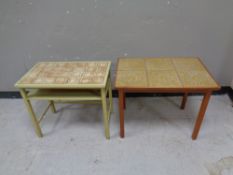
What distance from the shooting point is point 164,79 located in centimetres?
118

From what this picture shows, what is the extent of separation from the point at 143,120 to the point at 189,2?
3.62 feet

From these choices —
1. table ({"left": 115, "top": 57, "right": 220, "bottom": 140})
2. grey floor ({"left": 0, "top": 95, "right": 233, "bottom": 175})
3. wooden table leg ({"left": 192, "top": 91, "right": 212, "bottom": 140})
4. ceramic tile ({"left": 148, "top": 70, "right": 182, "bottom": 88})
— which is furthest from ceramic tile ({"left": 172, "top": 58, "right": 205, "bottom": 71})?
grey floor ({"left": 0, "top": 95, "right": 233, "bottom": 175})

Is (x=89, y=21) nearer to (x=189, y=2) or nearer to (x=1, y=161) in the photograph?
(x=189, y=2)

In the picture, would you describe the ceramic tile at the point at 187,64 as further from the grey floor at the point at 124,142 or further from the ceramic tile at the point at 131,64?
the grey floor at the point at 124,142

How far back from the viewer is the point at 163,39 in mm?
1563

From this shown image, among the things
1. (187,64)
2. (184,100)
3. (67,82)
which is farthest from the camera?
(184,100)

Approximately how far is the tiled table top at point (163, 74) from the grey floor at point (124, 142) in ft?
1.76

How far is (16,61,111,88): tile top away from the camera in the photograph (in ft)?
3.73

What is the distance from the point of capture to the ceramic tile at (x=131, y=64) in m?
1.34

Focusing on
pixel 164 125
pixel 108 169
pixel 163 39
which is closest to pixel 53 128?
pixel 108 169

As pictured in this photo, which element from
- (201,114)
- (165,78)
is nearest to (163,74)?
(165,78)

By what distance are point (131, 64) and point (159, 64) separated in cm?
23

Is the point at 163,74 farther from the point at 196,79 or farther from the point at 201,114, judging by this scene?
the point at 201,114

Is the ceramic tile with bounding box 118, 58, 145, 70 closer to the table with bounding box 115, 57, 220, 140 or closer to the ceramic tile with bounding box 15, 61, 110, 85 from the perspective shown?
the table with bounding box 115, 57, 220, 140
